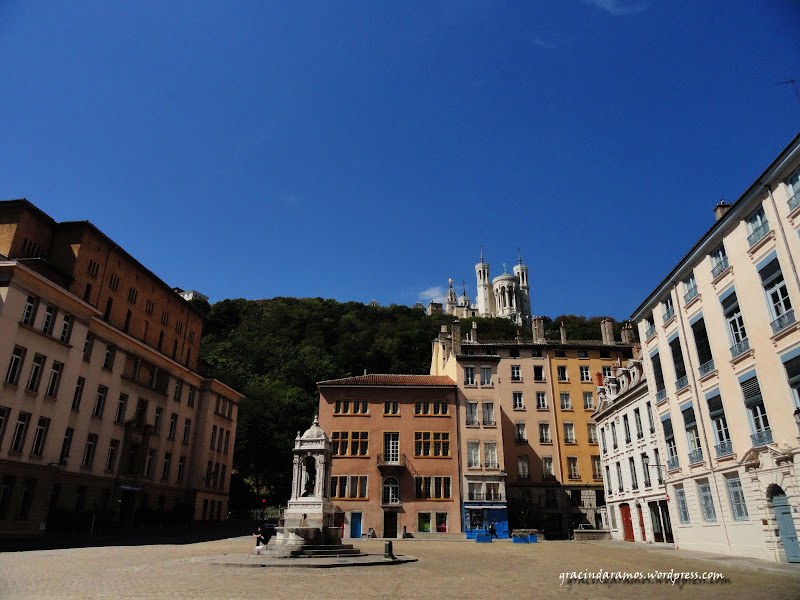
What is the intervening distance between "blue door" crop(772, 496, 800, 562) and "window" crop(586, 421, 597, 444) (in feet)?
95.9

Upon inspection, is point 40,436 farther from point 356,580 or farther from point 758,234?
point 758,234

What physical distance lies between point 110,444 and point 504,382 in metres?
33.4

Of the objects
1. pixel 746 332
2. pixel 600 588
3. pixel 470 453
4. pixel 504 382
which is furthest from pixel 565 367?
pixel 600 588

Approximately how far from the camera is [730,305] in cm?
2244

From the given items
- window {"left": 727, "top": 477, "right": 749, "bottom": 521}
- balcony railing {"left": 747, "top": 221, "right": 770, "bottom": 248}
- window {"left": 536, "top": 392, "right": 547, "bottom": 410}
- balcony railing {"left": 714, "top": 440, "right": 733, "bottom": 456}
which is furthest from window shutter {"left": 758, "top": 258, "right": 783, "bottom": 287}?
window {"left": 536, "top": 392, "right": 547, "bottom": 410}

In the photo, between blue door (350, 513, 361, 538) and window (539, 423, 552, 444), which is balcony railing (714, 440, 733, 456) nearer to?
window (539, 423, 552, 444)

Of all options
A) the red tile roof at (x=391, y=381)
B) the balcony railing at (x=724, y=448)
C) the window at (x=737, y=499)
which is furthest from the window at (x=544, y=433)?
the window at (x=737, y=499)

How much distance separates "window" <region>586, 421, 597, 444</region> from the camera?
48.2 meters

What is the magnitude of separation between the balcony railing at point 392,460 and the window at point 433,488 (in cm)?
176

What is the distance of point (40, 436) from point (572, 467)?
133ft

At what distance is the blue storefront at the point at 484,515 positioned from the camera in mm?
40875

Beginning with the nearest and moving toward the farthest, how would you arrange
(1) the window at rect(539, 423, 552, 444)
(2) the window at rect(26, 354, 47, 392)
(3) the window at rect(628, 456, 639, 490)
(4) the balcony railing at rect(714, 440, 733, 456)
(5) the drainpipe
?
(4) the balcony railing at rect(714, 440, 733, 456)
(5) the drainpipe
(2) the window at rect(26, 354, 47, 392)
(3) the window at rect(628, 456, 639, 490)
(1) the window at rect(539, 423, 552, 444)

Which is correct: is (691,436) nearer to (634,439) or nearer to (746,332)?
(746,332)

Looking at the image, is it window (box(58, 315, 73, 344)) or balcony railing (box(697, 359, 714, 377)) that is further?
window (box(58, 315, 73, 344))
